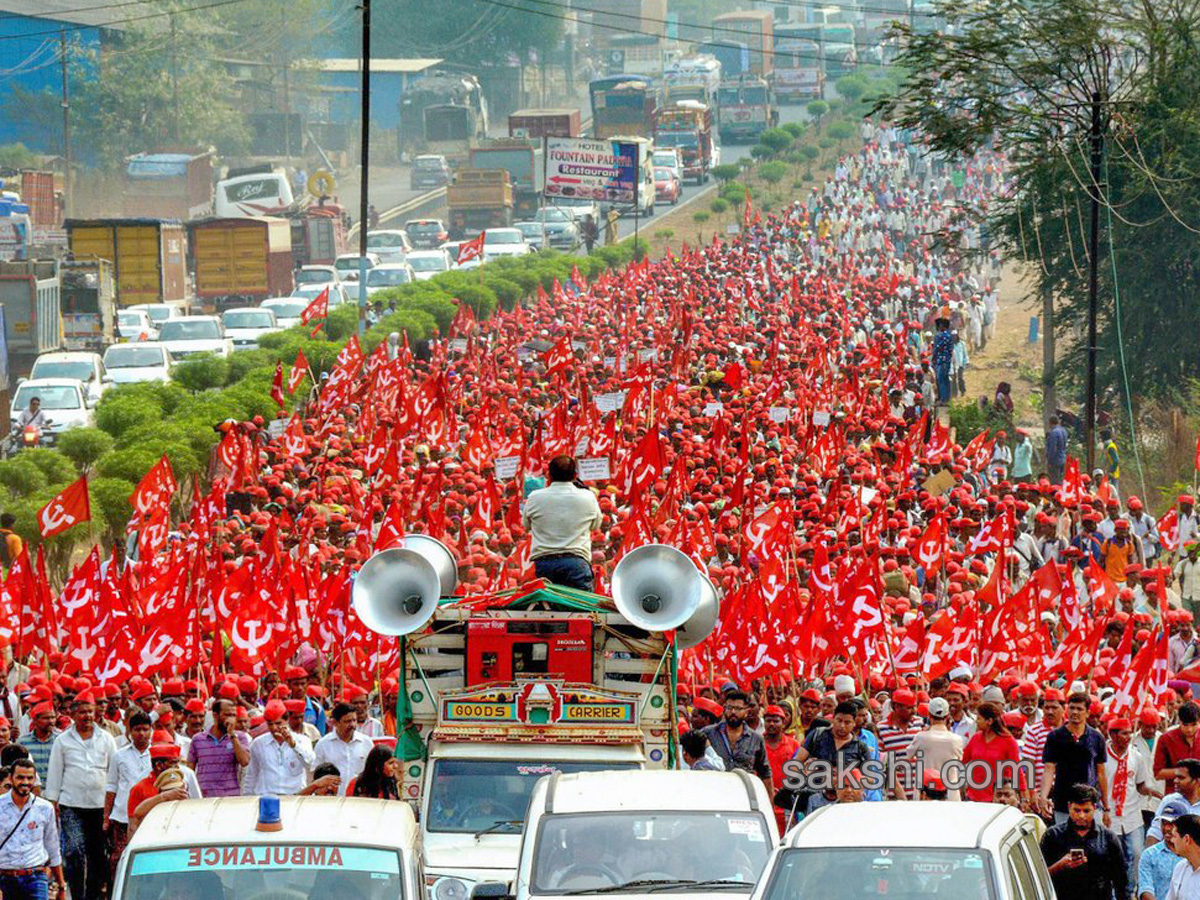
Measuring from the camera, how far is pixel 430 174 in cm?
8825

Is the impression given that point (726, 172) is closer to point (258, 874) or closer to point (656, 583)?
point (656, 583)

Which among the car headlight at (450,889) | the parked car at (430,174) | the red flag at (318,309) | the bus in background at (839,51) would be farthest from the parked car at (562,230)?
the bus in background at (839,51)

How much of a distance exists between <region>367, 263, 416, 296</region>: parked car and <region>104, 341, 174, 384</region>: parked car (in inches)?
537

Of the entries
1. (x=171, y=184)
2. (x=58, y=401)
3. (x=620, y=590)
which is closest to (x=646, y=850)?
(x=620, y=590)

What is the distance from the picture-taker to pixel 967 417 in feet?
117

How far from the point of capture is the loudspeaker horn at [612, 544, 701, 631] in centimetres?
1176

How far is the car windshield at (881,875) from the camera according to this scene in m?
8.52

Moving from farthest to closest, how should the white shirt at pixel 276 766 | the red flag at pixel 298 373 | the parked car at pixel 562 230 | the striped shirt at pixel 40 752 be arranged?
1. the parked car at pixel 562 230
2. the red flag at pixel 298 373
3. the striped shirt at pixel 40 752
4. the white shirt at pixel 276 766

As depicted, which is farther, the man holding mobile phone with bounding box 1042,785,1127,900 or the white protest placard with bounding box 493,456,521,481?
the white protest placard with bounding box 493,456,521,481

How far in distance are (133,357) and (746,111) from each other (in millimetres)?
71107

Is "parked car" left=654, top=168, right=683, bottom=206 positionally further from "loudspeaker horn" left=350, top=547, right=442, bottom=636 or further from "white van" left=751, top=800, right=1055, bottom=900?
"white van" left=751, top=800, right=1055, bottom=900

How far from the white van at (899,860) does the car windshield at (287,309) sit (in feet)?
126

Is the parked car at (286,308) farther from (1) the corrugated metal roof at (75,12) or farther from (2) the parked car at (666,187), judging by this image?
(1) the corrugated metal roof at (75,12)

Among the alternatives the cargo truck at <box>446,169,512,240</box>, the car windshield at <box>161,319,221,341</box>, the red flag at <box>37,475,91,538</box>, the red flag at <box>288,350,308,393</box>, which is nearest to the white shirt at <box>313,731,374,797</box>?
the red flag at <box>37,475,91,538</box>
